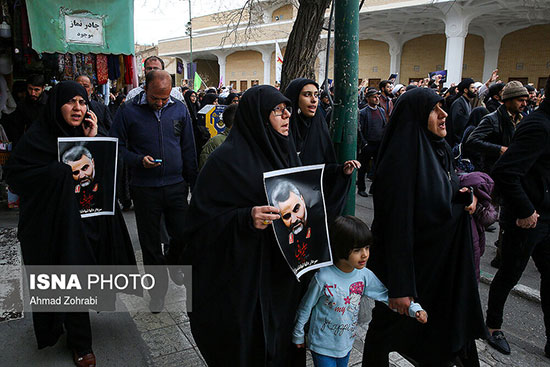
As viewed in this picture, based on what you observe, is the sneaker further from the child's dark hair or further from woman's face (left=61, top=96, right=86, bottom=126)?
woman's face (left=61, top=96, right=86, bottom=126)

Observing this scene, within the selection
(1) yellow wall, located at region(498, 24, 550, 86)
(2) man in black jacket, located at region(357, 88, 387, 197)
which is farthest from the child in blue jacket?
(1) yellow wall, located at region(498, 24, 550, 86)

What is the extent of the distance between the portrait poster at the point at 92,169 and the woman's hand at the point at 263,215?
1479mm

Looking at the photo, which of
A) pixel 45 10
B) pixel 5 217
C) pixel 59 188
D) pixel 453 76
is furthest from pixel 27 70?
pixel 453 76

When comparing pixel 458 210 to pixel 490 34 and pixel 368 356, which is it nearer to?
pixel 368 356

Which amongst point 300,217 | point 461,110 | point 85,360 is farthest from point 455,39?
point 85,360

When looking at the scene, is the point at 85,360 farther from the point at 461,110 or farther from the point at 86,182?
the point at 461,110

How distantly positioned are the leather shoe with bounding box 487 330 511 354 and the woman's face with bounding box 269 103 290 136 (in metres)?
2.40

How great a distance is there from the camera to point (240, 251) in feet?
7.36

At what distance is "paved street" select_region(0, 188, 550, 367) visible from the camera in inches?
122

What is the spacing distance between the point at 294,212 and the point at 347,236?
0.33 m

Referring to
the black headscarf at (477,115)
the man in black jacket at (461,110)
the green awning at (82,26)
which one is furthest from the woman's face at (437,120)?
the man in black jacket at (461,110)

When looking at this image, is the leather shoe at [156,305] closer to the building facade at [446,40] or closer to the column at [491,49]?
the building facade at [446,40]

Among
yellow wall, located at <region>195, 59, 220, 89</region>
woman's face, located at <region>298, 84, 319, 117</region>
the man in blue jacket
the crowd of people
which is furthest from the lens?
yellow wall, located at <region>195, 59, 220, 89</region>

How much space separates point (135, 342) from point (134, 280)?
463 millimetres
